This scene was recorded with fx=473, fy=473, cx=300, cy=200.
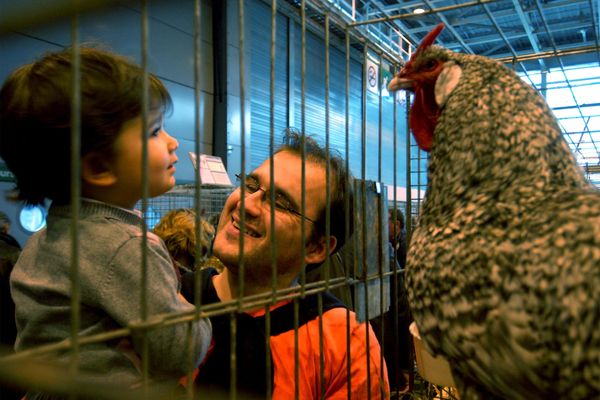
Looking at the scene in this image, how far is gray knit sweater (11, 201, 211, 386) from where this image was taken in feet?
2.12

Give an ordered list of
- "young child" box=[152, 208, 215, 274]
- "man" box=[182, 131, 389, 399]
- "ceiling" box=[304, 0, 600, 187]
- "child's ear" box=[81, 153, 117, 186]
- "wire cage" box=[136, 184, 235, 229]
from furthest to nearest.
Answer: "ceiling" box=[304, 0, 600, 187] < "wire cage" box=[136, 184, 235, 229] < "young child" box=[152, 208, 215, 274] < "man" box=[182, 131, 389, 399] < "child's ear" box=[81, 153, 117, 186]

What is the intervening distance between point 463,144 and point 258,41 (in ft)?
17.3

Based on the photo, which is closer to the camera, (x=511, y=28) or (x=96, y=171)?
(x=96, y=171)

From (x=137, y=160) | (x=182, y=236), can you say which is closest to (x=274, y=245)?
(x=137, y=160)

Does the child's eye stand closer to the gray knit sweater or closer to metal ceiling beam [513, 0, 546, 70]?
the gray knit sweater

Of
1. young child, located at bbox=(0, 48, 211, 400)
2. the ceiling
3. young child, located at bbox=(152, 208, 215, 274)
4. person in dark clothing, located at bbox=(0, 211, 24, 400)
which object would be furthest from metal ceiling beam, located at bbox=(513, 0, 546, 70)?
young child, located at bbox=(0, 48, 211, 400)

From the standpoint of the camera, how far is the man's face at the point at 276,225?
113 centimetres

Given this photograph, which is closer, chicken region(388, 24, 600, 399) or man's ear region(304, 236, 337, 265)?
chicken region(388, 24, 600, 399)

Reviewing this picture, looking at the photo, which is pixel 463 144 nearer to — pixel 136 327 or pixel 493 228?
pixel 493 228

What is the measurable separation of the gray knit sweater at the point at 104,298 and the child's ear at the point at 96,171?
0.06 meters

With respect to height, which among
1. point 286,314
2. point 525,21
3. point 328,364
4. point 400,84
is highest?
point 525,21

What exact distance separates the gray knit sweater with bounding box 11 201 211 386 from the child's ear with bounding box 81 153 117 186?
6 centimetres

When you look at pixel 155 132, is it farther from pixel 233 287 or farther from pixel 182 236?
pixel 182 236

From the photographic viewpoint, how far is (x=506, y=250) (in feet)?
2.22
